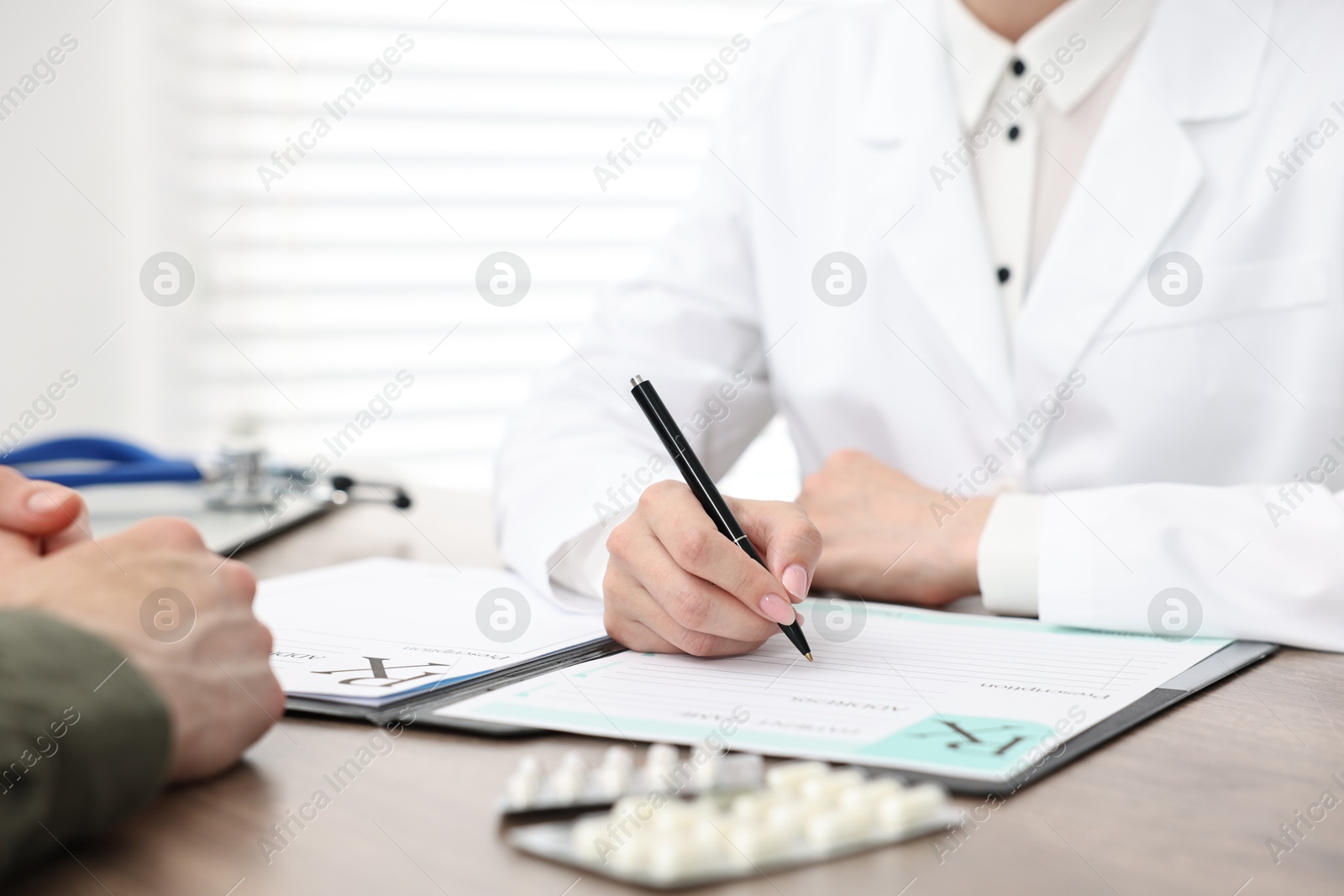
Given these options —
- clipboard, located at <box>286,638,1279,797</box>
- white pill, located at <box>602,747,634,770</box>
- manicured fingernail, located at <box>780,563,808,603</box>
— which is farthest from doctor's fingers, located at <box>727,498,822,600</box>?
white pill, located at <box>602,747,634,770</box>

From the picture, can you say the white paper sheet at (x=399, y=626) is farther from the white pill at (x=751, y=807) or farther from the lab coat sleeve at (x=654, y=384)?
the white pill at (x=751, y=807)

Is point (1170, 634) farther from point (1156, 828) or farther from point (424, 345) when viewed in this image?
point (424, 345)

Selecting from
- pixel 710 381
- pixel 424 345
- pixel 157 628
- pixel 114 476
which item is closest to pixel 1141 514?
pixel 710 381

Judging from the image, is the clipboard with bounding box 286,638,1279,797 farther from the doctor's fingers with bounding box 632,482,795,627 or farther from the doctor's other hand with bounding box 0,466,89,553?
the doctor's other hand with bounding box 0,466,89,553

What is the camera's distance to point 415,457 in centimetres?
261

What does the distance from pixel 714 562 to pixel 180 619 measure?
0.32m

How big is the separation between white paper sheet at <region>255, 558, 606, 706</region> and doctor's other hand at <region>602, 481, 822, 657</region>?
61mm

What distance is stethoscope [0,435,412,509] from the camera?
133 centimetres

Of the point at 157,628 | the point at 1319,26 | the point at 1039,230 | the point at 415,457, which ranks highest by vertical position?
the point at 1319,26

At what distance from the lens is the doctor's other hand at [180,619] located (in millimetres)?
535

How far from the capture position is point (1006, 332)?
1.27 meters

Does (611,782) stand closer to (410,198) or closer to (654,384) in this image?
(654,384)

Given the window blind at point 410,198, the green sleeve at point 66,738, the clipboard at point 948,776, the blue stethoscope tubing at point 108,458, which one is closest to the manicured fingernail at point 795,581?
the clipboard at point 948,776

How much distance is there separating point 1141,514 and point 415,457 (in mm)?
1976
